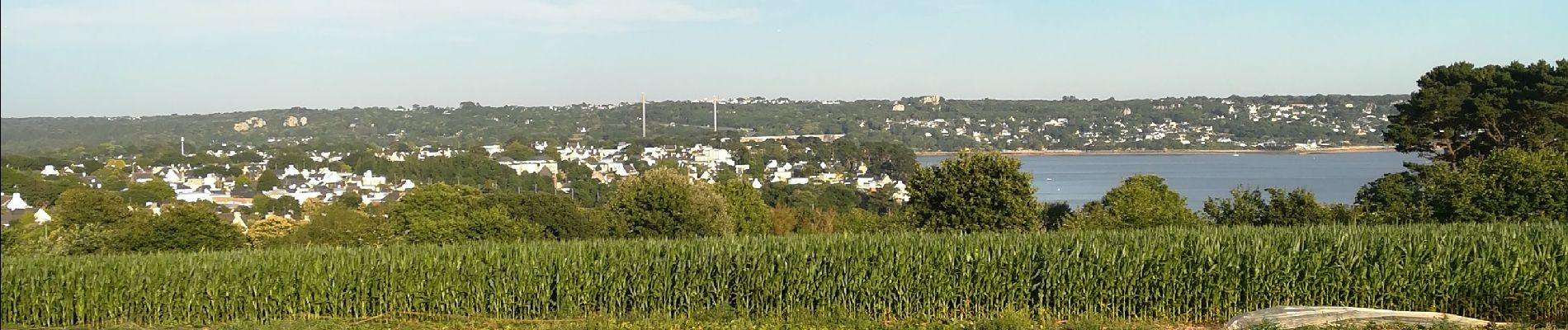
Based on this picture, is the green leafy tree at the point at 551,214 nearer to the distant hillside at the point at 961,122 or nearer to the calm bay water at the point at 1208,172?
the calm bay water at the point at 1208,172

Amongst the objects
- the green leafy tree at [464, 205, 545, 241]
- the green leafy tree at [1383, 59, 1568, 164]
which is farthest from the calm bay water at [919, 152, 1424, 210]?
the green leafy tree at [464, 205, 545, 241]

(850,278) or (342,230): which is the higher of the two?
(850,278)

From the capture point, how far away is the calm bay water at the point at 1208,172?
10812 cm

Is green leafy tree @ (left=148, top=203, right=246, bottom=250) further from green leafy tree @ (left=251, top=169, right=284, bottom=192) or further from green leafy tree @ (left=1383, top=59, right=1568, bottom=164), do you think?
green leafy tree @ (left=251, top=169, right=284, bottom=192)

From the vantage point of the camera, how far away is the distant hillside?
146000 mm

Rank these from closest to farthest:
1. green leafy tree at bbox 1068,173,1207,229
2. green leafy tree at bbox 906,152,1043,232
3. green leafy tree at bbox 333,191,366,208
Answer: green leafy tree at bbox 906,152,1043,232
green leafy tree at bbox 1068,173,1207,229
green leafy tree at bbox 333,191,366,208

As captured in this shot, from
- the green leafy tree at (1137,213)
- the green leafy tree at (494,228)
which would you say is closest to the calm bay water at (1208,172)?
the green leafy tree at (1137,213)

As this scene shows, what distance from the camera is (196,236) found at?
34625 mm

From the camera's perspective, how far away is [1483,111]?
46.5 m

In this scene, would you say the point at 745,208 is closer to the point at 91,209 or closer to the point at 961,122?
the point at 91,209

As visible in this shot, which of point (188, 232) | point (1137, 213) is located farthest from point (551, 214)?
point (1137, 213)

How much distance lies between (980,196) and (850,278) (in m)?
11.8

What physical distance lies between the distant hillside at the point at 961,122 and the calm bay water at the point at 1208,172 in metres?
3.78

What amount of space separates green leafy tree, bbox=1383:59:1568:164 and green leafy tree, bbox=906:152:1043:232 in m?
29.2
